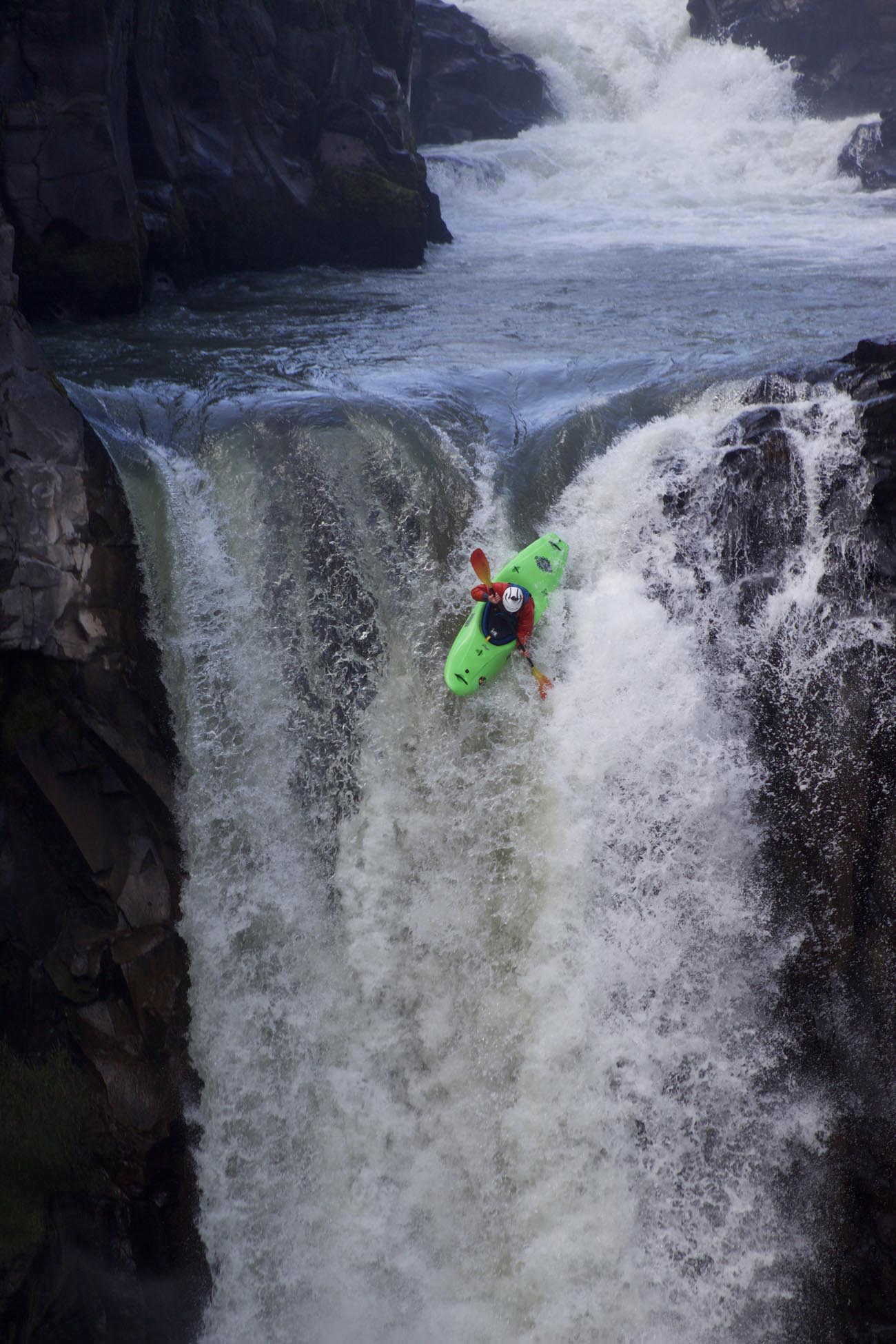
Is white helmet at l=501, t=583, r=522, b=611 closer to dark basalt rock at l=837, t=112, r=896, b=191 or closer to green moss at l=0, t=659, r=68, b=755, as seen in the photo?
green moss at l=0, t=659, r=68, b=755

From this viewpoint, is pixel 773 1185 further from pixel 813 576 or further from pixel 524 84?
pixel 524 84

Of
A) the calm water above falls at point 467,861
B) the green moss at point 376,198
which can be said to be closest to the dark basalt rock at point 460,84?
the green moss at point 376,198

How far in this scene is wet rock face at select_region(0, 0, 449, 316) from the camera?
8891 millimetres

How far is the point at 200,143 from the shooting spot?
36.4 ft

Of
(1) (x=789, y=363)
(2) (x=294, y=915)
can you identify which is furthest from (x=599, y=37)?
(2) (x=294, y=915)

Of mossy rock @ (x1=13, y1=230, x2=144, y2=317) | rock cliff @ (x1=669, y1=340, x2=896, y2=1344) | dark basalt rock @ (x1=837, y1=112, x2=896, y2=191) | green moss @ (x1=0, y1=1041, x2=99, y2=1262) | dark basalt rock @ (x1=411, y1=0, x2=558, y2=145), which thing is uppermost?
dark basalt rock @ (x1=411, y1=0, x2=558, y2=145)

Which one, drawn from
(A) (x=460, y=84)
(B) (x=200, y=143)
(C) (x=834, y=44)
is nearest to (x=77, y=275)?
(B) (x=200, y=143)

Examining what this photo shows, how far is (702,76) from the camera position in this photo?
76.4 ft

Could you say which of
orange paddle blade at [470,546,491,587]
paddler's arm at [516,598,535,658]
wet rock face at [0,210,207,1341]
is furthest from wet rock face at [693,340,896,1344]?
wet rock face at [0,210,207,1341]

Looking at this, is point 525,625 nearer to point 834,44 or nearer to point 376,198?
point 376,198

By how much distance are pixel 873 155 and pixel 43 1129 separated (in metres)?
22.3

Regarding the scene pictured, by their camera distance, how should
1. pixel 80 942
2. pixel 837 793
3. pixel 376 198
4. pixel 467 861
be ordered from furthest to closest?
pixel 376 198
pixel 467 861
pixel 837 793
pixel 80 942

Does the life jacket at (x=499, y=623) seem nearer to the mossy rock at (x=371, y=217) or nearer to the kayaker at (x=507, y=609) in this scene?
the kayaker at (x=507, y=609)

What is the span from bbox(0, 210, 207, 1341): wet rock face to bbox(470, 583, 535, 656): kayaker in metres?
2.18
